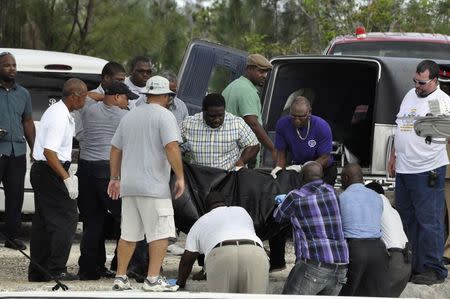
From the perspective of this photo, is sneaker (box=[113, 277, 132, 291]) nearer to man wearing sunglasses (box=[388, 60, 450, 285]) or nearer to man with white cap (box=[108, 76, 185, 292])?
man with white cap (box=[108, 76, 185, 292])

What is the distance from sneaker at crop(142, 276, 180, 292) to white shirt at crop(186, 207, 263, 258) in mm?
311

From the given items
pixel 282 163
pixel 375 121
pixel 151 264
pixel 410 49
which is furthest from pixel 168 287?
pixel 410 49

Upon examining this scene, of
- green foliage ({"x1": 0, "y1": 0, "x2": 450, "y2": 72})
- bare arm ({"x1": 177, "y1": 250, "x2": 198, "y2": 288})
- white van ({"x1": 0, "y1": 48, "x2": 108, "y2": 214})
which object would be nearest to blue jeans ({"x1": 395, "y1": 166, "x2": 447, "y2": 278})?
bare arm ({"x1": 177, "y1": 250, "x2": 198, "y2": 288})

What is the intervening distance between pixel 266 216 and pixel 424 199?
49.0 inches

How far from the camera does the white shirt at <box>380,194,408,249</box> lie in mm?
9281

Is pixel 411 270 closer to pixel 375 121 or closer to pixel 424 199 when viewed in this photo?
pixel 424 199

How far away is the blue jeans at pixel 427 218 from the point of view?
10.0 metres

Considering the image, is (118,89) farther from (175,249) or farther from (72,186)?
(175,249)

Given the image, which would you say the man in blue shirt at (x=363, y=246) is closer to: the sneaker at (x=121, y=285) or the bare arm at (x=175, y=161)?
the bare arm at (x=175, y=161)

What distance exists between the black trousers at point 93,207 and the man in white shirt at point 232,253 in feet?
4.42

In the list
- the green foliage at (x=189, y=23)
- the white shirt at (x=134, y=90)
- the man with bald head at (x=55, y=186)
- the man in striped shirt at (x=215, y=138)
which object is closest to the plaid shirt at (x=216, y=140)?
the man in striped shirt at (x=215, y=138)

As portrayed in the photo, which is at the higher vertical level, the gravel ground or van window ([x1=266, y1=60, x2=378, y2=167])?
van window ([x1=266, y1=60, x2=378, y2=167])

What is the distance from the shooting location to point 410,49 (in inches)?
566

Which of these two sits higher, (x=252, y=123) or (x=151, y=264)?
(x=252, y=123)
